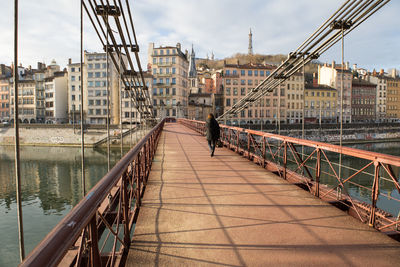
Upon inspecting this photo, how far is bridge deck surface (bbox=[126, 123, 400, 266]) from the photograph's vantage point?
2.91m

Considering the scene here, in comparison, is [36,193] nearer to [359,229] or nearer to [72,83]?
[359,229]

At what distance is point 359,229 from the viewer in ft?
12.1

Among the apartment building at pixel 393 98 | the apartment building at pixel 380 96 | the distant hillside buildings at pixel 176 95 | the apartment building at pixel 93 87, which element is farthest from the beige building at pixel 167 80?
the apartment building at pixel 393 98

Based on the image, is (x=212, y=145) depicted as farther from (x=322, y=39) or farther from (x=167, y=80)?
(x=167, y=80)

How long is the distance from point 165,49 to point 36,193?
48.7 metres

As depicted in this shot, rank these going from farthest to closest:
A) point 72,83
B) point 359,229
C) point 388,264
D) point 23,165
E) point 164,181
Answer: point 72,83
point 23,165
point 164,181
point 359,229
point 388,264

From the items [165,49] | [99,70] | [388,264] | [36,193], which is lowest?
[36,193]

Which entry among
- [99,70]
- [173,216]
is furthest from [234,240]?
[99,70]

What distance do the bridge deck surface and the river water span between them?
10813 millimetres

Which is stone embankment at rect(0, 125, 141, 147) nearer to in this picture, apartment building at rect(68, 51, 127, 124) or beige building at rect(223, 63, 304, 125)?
apartment building at rect(68, 51, 127, 124)

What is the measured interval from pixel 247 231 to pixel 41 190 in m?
21.9

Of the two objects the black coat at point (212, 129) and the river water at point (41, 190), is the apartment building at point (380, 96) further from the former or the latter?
the black coat at point (212, 129)

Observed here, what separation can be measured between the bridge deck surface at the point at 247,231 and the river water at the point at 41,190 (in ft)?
35.5

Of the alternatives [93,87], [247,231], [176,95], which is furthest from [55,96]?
[247,231]
